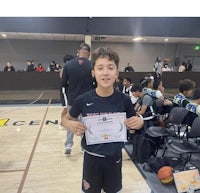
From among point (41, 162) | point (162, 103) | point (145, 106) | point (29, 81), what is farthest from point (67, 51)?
point (41, 162)

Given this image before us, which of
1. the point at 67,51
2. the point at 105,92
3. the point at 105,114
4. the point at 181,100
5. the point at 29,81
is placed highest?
the point at 67,51

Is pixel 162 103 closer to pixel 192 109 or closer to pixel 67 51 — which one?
pixel 192 109

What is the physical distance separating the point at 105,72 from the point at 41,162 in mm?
2507

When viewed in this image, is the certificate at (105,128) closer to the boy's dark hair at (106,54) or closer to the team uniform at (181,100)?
the boy's dark hair at (106,54)

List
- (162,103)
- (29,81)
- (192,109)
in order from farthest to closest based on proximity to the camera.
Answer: (29,81) < (162,103) < (192,109)

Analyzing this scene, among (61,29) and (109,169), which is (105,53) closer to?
(109,169)

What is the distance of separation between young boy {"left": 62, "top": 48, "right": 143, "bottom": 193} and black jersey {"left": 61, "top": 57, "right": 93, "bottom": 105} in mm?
1726

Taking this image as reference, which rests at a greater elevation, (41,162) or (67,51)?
(67,51)

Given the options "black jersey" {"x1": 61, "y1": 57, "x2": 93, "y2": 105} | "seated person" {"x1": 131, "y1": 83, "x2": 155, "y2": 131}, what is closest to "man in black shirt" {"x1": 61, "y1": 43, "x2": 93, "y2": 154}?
"black jersey" {"x1": 61, "y1": 57, "x2": 93, "y2": 105}

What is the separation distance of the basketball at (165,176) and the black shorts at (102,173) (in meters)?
Answer: 1.30

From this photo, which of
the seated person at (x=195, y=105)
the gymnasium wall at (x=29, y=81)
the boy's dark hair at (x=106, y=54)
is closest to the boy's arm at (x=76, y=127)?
the boy's dark hair at (x=106, y=54)

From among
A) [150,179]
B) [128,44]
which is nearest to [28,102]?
[150,179]

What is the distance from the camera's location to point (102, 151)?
1648 millimetres

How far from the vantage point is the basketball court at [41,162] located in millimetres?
2848
